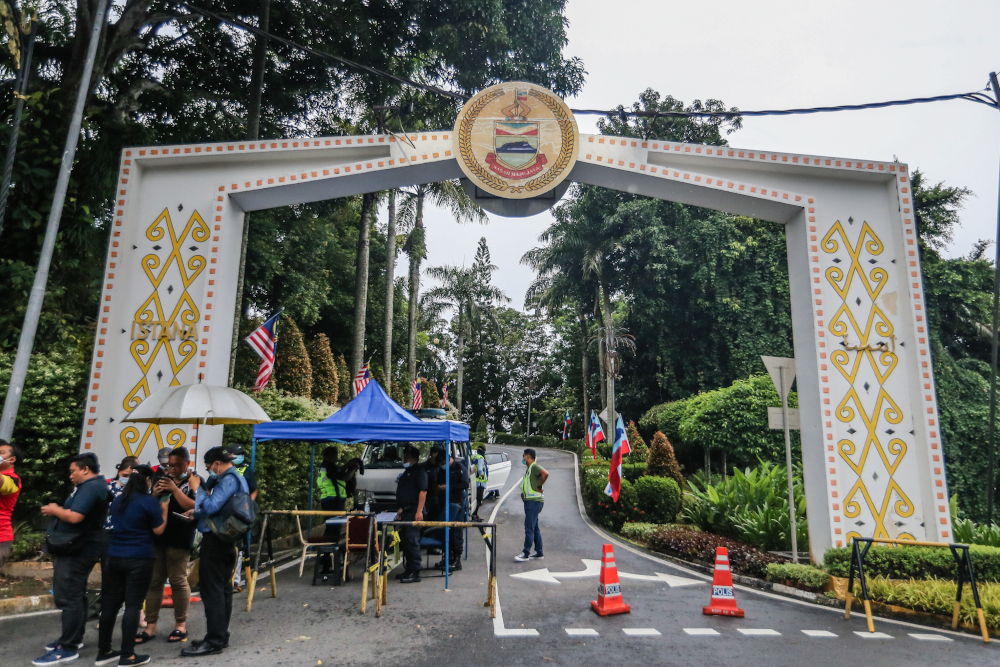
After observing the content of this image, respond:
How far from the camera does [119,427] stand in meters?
9.41

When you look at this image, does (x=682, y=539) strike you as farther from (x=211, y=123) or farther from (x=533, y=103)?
(x=211, y=123)

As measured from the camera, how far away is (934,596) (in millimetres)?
7730

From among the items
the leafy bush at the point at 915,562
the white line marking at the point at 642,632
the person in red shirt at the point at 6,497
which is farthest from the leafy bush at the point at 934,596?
the person in red shirt at the point at 6,497

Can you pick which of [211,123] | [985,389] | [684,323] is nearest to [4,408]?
[211,123]

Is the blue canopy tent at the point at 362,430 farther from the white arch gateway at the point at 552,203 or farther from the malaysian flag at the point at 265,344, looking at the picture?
the malaysian flag at the point at 265,344

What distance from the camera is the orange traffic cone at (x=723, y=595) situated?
7590mm

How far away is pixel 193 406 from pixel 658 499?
10.6m

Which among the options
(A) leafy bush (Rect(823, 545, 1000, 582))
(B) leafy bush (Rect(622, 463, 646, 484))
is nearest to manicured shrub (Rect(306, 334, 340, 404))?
(B) leafy bush (Rect(622, 463, 646, 484))

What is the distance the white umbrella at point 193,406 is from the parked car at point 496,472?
13.2 meters

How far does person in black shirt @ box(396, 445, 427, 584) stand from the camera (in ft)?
29.2

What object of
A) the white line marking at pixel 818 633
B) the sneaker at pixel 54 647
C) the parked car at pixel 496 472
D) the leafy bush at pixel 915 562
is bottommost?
the white line marking at pixel 818 633

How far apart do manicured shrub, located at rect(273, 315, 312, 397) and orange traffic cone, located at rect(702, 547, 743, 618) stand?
14.6 metres

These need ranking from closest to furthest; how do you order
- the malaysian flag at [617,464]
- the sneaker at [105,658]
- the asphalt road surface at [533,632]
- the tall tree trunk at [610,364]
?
the sneaker at [105,658] → the asphalt road surface at [533,632] → the malaysian flag at [617,464] → the tall tree trunk at [610,364]

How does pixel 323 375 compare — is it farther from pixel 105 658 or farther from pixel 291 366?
pixel 105 658
